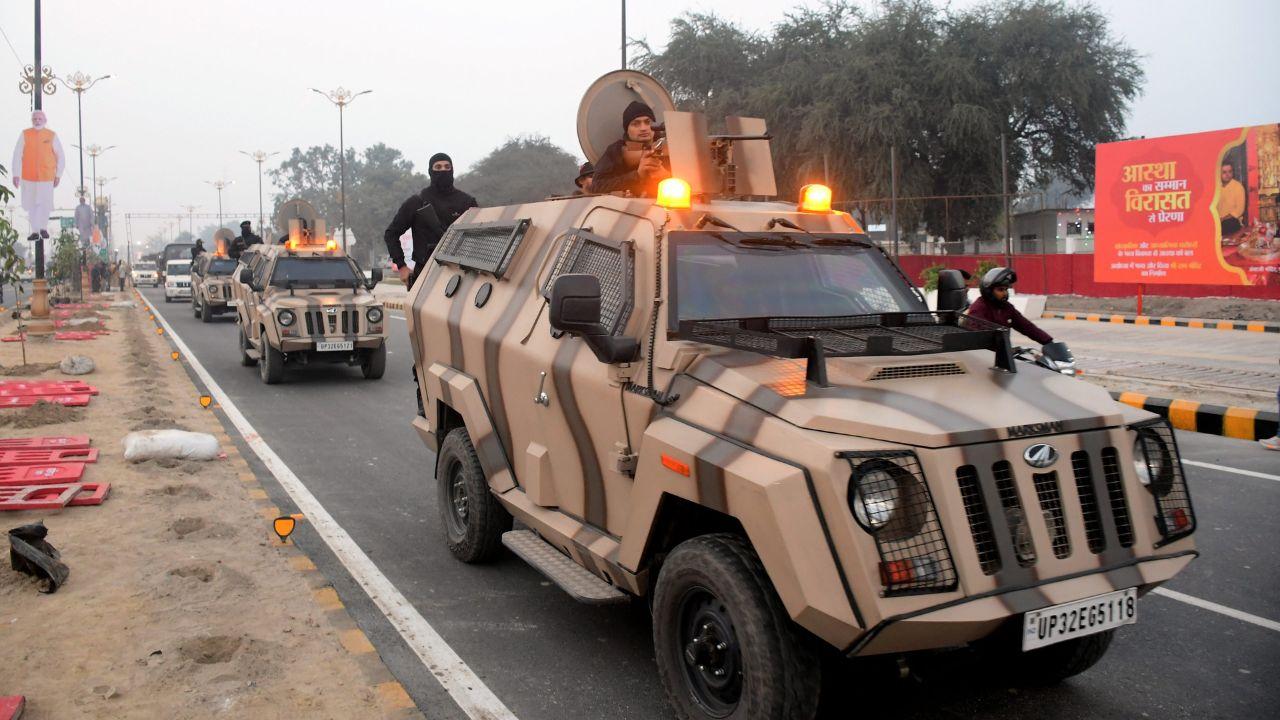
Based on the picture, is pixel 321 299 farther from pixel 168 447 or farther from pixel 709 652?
pixel 709 652

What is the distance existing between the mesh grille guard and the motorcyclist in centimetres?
245

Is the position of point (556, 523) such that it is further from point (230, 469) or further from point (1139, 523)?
point (230, 469)

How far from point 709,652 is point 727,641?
149mm

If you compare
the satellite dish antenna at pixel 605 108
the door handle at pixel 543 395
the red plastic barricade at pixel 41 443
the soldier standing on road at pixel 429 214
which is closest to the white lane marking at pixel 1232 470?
the satellite dish antenna at pixel 605 108

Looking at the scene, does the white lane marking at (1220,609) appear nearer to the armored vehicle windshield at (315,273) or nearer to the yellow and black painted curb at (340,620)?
the yellow and black painted curb at (340,620)

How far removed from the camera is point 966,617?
334 cm

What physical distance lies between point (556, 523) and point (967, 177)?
3581 centimetres

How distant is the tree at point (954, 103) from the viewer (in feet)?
121

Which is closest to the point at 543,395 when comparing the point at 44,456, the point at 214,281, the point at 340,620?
the point at 340,620

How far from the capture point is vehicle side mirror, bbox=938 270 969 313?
216 inches

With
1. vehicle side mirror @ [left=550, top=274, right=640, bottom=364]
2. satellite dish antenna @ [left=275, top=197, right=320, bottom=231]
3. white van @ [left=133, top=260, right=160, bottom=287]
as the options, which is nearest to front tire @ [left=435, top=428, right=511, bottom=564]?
vehicle side mirror @ [left=550, top=274, right=640, bottom=364]

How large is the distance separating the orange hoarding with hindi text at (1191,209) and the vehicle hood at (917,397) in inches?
651

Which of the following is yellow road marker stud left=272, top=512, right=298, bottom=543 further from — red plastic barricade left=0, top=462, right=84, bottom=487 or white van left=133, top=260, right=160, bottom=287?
white van left=133, top=260, right=160, bottom=287

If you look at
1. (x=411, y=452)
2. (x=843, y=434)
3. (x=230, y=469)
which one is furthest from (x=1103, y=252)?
(x=843, y=434)
